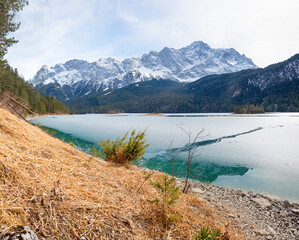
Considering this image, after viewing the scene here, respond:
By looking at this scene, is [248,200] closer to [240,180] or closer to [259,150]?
[240,180]

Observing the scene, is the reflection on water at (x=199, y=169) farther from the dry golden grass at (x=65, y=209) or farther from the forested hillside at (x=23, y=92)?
the forested hillside at (x=23, y=92)

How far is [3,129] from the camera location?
473cm

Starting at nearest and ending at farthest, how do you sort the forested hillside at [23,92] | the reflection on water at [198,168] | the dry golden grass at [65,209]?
the dry golden grass at [65,209]
the reflection on water at [198,168]
the forested hillside at [23,92]

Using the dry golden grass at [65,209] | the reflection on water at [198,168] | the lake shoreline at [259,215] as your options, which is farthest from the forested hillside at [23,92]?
the lake shoreline at [259,215]

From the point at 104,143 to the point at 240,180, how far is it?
28.7 feet

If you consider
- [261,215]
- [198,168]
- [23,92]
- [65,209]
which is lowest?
[198,168]

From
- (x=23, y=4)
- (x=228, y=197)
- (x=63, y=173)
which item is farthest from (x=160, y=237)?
(x=23, y=4)

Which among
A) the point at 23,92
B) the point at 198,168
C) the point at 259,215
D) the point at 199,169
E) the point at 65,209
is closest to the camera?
the point at 65,209

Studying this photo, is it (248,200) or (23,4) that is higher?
(23,4)

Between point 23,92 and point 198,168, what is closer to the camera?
point 198,168

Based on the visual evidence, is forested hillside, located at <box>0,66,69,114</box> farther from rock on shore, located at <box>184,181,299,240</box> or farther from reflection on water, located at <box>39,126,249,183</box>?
rock on shore, located at <box>184,181,299,240</box>

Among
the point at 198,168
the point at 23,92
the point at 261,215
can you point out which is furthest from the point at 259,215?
the point at 23,92

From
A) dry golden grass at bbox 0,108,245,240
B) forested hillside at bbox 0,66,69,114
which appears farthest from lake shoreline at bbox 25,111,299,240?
forested hillside at bbox 0,66,69,114

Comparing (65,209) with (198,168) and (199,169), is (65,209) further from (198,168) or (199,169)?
(198,168)
